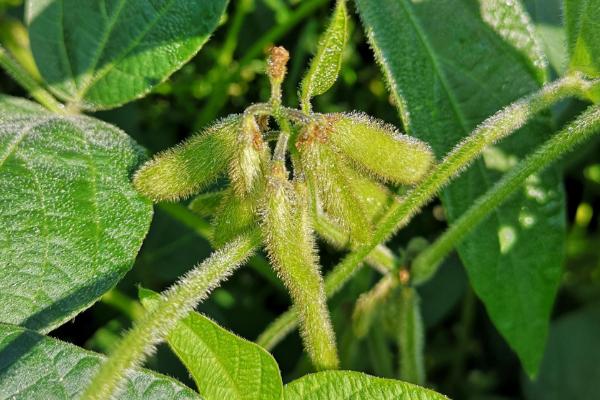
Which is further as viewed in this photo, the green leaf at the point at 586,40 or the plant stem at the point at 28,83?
the plant stem at the point at 28,83

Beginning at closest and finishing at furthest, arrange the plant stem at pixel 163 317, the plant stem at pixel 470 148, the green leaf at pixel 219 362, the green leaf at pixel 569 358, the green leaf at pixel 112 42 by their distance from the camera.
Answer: the plant stem at pixel 163 317 < the green leaf at pixel 219 362 < the plant stem at pixel 470 148 < the green leaf at pixel 112 42 < the green leaf at pixel 569 358

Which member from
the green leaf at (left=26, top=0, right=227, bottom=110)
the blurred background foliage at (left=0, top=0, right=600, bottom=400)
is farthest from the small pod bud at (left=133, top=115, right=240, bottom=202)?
the blurred background foliage at (left=0, top=0, right=600, bottom=400)

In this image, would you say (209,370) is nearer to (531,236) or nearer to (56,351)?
(56,351)

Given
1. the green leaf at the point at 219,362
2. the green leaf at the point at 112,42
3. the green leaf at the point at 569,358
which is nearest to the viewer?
the green leaf at the point at 219,362

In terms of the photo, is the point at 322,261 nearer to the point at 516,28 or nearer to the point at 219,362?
the point at 516,28

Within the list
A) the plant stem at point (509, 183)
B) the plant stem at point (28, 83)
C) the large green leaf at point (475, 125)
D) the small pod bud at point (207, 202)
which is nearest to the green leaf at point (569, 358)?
the large green leaf at point (475, 125)

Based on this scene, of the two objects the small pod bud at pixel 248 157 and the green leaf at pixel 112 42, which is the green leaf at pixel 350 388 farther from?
the green leaf at pixel 112 42

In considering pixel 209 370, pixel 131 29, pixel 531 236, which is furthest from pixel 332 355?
pixel 131 29
